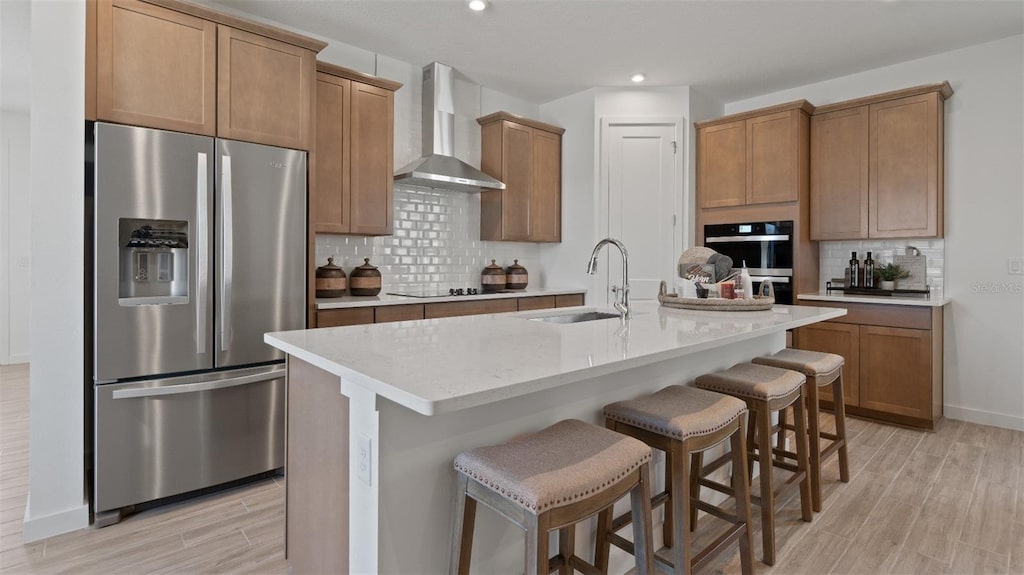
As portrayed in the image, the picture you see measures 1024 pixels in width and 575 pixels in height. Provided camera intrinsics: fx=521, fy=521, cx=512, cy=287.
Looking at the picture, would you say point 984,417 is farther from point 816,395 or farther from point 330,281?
point 330,281

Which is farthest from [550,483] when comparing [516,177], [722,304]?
[516,177]

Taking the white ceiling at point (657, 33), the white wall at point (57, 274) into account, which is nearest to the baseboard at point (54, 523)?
the white wall at point (57, 274)

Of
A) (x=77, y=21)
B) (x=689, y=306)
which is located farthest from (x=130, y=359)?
(x=689, y=306)

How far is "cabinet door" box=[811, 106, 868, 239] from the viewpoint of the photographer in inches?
161

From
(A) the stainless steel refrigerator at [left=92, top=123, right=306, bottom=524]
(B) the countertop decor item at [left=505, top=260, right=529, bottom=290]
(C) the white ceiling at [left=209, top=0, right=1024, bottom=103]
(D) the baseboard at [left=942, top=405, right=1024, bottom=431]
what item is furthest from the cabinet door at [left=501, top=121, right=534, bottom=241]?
(D) the baseboard at [left=942, top=405, right=1024, bottom=431]

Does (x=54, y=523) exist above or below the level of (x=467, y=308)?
below

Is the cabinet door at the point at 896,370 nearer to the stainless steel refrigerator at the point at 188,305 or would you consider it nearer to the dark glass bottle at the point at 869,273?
the dark glass bottle at the point at 869,273

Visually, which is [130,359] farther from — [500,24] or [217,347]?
[500,24]

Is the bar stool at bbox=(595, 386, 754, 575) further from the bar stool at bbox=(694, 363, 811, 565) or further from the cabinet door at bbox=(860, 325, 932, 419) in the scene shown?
the cabinet door at bbox=(860, 325, 932, 419)

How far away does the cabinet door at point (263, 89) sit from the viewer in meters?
2.63

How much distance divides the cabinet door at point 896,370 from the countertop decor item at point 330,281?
12.3ft

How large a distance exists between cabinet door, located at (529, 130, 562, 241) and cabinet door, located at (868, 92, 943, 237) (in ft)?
8.36

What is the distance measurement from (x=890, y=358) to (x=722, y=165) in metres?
2.03

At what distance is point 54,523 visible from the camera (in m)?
2.21
